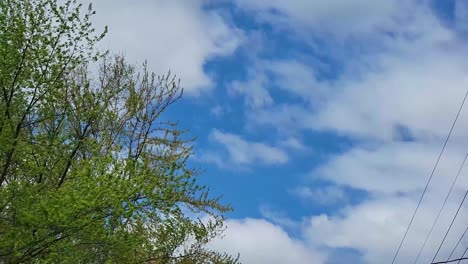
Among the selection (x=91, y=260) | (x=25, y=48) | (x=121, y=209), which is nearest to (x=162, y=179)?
(x=91, y=260)

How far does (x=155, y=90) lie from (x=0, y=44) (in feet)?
33.2

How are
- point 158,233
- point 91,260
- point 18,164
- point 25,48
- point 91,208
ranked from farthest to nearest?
point 158,233, point 91,260, point 18,164, point 25,48, point 91,208

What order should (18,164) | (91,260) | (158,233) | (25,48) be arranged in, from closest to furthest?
(25,48) < (18,164) < (91,260) < (158,233)

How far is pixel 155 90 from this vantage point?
88.7 feet

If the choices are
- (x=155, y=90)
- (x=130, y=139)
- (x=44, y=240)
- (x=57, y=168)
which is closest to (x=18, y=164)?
(x=57, y=168)

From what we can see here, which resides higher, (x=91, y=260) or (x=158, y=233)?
(x=158, y=233)

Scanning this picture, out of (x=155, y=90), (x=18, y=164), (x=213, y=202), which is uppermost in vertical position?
(x=155, y=90)

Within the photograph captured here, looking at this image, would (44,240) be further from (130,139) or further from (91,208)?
(130,139)

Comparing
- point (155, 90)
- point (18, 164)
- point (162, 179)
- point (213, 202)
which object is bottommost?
point (18, 164)

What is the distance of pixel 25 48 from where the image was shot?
1795 cm

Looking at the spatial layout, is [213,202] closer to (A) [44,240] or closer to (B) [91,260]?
(B) [91,260]

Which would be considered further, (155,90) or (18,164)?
(155,90)

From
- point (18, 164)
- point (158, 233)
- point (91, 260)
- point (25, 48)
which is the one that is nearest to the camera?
point (25, 48)

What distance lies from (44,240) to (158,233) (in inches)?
348
